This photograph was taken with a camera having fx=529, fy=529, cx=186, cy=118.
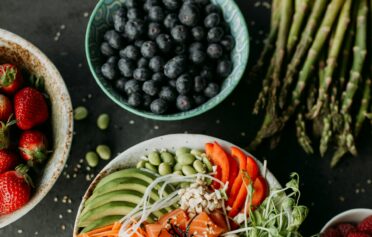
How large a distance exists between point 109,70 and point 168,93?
20 centimetres

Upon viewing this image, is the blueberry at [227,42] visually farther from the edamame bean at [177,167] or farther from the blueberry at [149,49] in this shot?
the edamame bean at [177,167]

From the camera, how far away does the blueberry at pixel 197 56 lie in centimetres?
163

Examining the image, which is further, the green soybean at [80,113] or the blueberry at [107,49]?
the green soybean at [80,113]

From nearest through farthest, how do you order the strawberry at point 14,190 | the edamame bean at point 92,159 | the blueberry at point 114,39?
1. the strawberry at point 14,190
2. the blueberry at point 114,39
3. the edamame bean at point 92,159

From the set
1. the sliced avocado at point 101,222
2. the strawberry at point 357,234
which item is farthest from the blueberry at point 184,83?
the strawberry at point 357,234

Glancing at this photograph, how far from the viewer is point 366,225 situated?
163 centimetres

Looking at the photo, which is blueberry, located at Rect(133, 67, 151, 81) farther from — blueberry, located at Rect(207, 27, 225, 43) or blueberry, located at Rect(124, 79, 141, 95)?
blueberry, located at Rect(207, 27, 225, 43)

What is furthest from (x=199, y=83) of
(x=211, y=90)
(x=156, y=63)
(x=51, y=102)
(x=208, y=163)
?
(x=51, y=102)

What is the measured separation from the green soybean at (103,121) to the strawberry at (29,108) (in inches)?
8.6

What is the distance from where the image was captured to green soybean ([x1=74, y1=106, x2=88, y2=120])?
1815 millimetres

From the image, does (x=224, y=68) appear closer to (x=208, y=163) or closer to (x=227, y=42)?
(x=227, y=42)

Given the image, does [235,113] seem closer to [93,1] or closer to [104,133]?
[104,133]

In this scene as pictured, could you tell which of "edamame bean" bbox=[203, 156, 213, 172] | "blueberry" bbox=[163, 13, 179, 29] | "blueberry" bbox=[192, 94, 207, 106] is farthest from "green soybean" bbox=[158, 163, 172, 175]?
"blueberry" bbox=[163, 13, 179, 29]

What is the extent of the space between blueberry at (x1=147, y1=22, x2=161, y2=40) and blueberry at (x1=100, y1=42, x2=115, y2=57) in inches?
5.4
